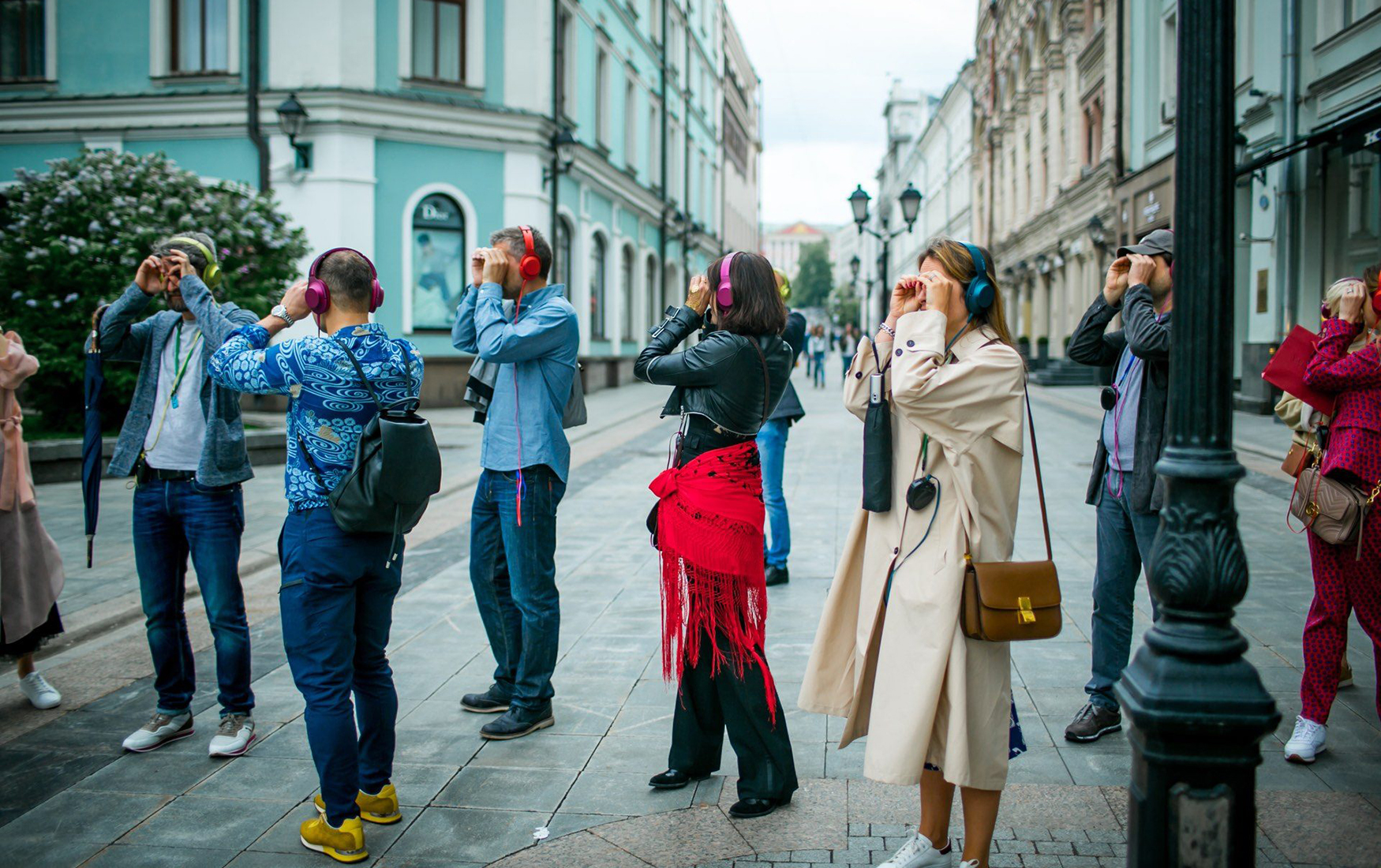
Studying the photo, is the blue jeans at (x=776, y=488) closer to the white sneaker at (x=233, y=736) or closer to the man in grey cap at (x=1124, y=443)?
the man in grey cap at (x=1124, y=443)

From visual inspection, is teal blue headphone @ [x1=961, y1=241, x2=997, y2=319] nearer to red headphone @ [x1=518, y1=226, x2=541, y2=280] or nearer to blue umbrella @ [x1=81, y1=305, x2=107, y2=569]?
red headphone @ [x1=518, y1=226, x2=541, y2=280]

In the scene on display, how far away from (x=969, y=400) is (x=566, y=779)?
206cm

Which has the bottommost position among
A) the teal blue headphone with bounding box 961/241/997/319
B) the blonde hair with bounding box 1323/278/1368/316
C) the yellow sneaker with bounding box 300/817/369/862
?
the yellow sneaker with bounding box 300/817/369/862

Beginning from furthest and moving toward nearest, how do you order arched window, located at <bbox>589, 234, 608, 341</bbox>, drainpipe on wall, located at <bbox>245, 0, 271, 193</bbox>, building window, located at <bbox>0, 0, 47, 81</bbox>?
arched window, located at <bbox>589, 234, 608, 341</bbox>
building window, located at <bbox>0, 0, 47, 81</bbox>
drainpipe on wall, located at <bbox>245, 0, 271, 193</bbox>

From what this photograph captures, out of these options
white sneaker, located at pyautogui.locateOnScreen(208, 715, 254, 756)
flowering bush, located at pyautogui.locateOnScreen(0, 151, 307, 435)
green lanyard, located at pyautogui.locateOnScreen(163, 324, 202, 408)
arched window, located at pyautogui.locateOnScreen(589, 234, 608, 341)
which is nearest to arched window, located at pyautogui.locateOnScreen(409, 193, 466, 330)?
arched window, located at pyautogui.locateOnScreen(589, 234, 608, 341)

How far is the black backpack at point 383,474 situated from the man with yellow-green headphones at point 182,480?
1.10 m

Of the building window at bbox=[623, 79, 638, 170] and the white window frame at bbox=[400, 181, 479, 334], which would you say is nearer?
→ the white window frame at bbox=[400, 181, 479, 334]

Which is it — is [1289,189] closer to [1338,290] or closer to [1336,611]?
[1338,290]

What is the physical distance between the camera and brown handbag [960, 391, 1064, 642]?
293cm

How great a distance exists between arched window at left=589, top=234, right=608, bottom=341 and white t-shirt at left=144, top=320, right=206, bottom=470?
21.9 meters

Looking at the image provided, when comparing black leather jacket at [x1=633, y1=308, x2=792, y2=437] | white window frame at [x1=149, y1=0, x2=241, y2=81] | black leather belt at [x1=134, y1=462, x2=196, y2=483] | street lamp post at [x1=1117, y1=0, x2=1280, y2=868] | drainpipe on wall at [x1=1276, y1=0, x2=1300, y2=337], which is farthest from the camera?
white window frame at [x1=149, y1=0, x2=241, y2=81]

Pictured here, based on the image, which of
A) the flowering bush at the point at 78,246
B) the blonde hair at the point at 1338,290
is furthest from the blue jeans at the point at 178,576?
the flowering bush at the point at 78,246

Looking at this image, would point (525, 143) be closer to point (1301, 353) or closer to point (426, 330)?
point (426, 330)

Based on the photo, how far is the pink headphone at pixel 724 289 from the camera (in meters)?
3.66
